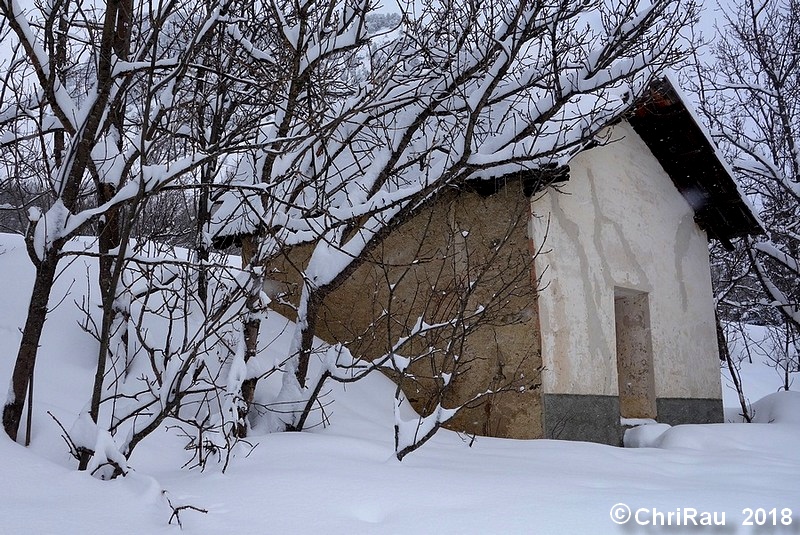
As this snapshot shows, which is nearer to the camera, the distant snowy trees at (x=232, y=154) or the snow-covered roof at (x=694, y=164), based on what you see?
the distant snowy trees at (x=232, y=154)

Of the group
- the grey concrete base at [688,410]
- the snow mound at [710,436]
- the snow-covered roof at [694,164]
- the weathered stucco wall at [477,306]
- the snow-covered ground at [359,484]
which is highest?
the snow-covered roof at [694,164]

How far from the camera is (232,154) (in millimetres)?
5148

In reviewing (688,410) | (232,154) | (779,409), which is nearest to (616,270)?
(688,410)

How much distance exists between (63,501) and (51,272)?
4.18 ft

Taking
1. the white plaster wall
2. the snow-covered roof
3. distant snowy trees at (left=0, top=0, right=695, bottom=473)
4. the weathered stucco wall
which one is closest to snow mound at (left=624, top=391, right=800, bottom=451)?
the white plaster wall

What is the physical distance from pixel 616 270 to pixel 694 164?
87.9 inches

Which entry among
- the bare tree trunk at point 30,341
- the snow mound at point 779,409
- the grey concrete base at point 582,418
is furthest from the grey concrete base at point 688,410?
the bare tree trunk at point 30,341

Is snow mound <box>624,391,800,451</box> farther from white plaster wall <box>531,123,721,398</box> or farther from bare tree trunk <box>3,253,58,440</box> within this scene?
bare tree trunk <box>3,253,58,440</box>

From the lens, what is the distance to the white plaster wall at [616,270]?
20.9 feet

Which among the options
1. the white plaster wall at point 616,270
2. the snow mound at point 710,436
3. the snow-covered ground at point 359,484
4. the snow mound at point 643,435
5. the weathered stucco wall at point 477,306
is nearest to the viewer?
the snow-covered ground at point 359,484

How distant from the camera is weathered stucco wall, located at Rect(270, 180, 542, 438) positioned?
6.00m

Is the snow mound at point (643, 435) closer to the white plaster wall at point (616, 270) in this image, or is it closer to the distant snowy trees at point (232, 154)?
the white plaster wall at point (616, 270)

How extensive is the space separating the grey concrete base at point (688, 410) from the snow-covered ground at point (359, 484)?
2.04m

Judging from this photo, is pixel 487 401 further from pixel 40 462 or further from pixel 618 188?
pixel 40 462
